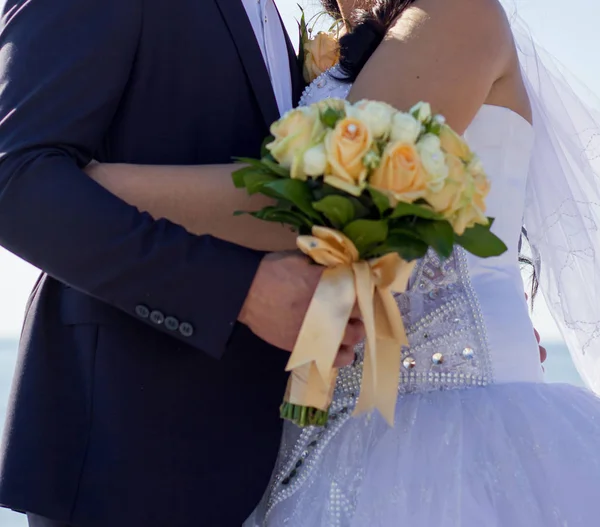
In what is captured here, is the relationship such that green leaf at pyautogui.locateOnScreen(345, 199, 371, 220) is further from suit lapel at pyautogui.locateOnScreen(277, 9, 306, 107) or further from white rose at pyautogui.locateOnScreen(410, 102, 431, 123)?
suit lapel at pyautogui.locateOnScreen(277, 9, 306, 107)

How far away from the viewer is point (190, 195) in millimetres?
1669

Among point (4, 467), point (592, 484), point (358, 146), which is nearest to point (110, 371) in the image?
point (4, 467)

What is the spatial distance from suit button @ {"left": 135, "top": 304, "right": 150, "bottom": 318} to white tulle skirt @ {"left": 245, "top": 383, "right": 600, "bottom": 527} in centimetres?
48

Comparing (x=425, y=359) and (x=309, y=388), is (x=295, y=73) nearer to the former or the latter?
(x=425, y=359)

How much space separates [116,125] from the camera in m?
1.75

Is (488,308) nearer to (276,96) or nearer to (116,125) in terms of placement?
(276,96)

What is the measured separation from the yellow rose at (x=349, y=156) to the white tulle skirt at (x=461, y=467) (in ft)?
1.87

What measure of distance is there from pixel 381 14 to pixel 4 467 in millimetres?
1197

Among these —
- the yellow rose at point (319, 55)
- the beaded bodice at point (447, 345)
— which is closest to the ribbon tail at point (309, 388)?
the beaded bodice at point (447, 345)

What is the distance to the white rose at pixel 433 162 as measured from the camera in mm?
1419

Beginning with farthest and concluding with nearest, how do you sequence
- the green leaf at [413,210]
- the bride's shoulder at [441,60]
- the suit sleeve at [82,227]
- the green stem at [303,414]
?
the bride's shoulder at [441,60] → the green stem at [303,414] → the suit sleeve at [82,227] → the green leaf at [413,210]

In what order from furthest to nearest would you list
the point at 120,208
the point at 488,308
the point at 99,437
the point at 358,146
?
the point at 488,308
the point at 99,437
the point at 120,208
the point at 358,146

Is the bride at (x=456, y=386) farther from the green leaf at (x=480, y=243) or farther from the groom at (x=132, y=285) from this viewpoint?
the green leaf at (x=480, y=243)

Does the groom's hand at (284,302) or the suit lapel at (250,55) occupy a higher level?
the suit lapel at (250,55)
